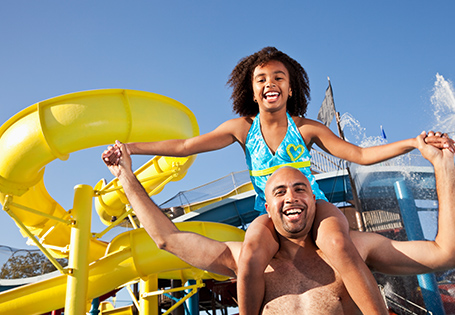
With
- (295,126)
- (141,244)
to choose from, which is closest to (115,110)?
(141,244)

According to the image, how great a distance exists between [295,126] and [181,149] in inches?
33.3

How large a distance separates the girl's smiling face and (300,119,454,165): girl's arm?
0.30m

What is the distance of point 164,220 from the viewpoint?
2580 mm

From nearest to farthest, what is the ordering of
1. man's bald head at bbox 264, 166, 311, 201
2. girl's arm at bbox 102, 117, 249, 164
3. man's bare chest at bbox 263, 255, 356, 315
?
man's bare chest at bbox 263, 255, 356, 315 < man's bald head at bbox 264, 166, 311, 201 < girl's arm at bbox 102, 117, 249, 164

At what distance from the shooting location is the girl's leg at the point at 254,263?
219 centimetres

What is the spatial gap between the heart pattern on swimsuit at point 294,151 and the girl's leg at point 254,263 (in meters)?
0.58

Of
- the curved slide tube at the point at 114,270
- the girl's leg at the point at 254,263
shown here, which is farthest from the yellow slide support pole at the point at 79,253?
the girl's leg at the point at 254,263

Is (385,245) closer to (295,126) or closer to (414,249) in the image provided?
(414,249)

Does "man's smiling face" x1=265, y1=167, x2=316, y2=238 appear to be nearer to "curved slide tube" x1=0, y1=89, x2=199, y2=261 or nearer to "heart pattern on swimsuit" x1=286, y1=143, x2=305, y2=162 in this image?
"heart pattern on swimsuit" x1=286, y1=143, x2=305, y2=162

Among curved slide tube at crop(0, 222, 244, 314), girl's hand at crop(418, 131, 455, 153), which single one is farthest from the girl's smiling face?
curved slide tube at crop(0, 222, 244, 314)

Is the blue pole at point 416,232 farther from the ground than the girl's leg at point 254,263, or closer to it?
farther from the ground

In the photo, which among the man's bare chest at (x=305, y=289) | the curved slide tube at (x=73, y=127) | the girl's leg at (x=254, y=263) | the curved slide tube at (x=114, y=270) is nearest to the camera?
the girl's leg at (x=254, y=263)

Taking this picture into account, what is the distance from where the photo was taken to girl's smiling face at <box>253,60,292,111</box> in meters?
2.81

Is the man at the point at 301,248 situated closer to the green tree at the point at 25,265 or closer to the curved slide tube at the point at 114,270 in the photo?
the curved slide tube at the point at 114,270
